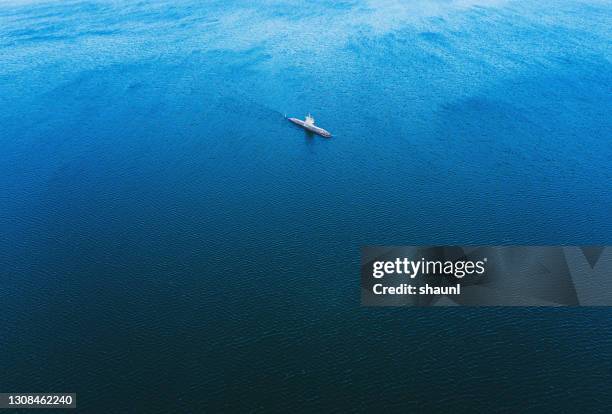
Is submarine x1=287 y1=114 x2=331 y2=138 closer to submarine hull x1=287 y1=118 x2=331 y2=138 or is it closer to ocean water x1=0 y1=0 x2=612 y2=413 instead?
submarine hull x1=287 y1=118 x2=331 y2=138

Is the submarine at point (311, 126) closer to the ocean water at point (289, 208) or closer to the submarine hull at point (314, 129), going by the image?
the submarine hull at point (314, 129)

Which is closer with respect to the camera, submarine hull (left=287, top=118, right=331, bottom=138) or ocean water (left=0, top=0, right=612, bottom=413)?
ocean water (left=0, top=0, right=612, bottom=413)

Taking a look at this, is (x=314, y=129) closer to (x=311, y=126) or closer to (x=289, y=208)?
(x=311, y=126)

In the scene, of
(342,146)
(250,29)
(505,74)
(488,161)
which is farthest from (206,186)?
(250,29)

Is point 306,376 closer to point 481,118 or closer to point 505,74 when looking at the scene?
point 481,118

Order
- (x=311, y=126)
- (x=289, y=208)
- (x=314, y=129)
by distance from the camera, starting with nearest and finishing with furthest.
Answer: (x=289, y=208) → (x=314, y=129) → (x=311, y=126)

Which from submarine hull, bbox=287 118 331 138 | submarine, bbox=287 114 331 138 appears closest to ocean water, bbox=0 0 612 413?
submarine hull, bbox=287 118 331 138

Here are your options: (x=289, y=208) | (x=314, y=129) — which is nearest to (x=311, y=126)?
(x=314, y=129)

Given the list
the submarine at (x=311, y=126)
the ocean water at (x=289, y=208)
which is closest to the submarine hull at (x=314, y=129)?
the submarine at (x=311, y=126)
